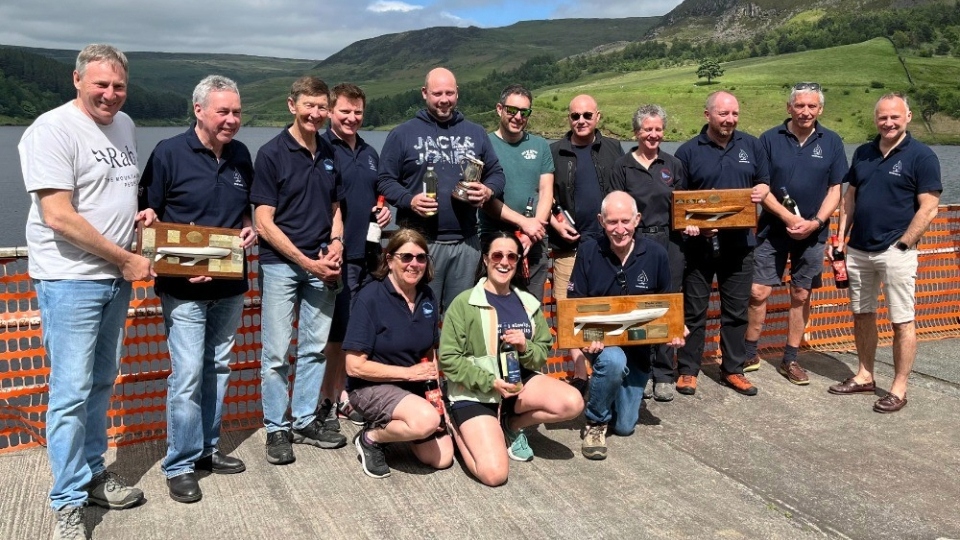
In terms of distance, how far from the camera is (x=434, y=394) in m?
4.68

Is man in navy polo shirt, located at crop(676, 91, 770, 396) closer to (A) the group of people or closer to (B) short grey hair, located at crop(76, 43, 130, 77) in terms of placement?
(A) the group of people

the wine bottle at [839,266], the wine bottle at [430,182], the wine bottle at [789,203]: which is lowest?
the wine bottle at [839,266]

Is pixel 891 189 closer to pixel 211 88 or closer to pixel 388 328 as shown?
pixel 388 328

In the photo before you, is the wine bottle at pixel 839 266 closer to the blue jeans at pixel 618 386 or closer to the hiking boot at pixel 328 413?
the blue jeans at pixel 618 386

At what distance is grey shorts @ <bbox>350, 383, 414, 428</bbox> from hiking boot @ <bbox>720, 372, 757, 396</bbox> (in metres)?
→ 2.90

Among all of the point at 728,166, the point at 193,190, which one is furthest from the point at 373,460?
the point at 728,166

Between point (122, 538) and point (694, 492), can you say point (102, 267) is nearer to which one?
point (122, 538)

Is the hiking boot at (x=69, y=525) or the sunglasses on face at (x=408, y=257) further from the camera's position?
the sunglasses on face at (x=408, y=257)

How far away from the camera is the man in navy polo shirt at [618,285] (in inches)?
200

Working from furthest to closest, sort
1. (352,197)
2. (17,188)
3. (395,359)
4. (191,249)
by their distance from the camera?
(17,188)
(352,197)
(395,359)
(191,249)

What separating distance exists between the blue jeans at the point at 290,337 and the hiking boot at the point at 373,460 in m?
0.55

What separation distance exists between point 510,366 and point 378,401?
0.80 meters

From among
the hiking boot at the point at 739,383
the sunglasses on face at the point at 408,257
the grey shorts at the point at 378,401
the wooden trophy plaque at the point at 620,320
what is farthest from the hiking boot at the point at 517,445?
the hiking boot at the point at 739,383

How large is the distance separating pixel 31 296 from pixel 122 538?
195 cm
